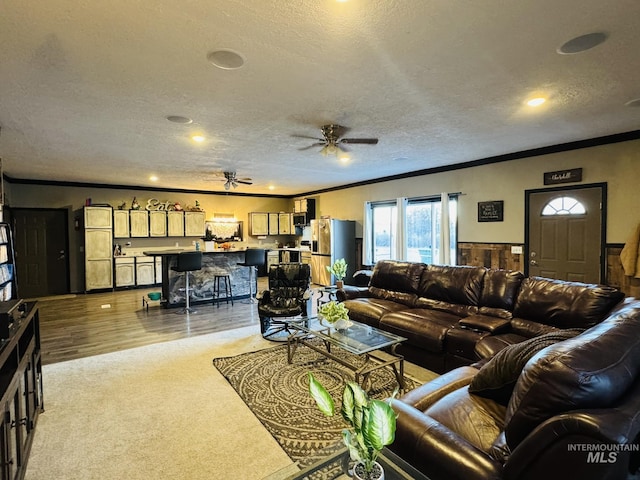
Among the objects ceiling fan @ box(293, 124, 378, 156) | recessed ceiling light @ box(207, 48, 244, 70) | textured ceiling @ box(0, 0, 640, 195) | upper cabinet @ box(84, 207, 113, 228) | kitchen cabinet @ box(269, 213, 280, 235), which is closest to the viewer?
textured ceiling @ box(0, 0, 640, 195)

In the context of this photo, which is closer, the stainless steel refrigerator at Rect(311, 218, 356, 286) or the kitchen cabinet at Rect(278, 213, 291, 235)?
the stainless steel refrigerator at Rect(311, 218, 356, 286)

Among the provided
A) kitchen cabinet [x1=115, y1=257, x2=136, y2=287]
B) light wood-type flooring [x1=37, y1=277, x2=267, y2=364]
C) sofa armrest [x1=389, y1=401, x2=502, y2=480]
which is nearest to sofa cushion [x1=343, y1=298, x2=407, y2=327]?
light wood-type flooring [x1=37, y1=277, x2=267, y2=364]

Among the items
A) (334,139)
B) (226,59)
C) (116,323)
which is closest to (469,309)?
(334,139)

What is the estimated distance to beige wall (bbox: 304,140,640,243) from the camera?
413 cm

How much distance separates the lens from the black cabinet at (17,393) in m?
1.54

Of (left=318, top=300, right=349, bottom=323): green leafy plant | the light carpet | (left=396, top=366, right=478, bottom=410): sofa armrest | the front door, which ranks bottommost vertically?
the light carpet

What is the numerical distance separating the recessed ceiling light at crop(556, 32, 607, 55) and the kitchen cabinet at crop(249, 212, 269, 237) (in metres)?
8.61

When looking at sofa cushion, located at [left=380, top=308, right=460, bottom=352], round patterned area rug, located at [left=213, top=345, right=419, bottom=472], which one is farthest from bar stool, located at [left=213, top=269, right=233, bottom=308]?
sofa cushion, located at [left=380, top=308, right=460, bottom=352]

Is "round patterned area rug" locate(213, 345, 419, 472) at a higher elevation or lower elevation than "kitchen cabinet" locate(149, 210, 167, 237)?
lower

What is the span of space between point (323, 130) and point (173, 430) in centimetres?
321

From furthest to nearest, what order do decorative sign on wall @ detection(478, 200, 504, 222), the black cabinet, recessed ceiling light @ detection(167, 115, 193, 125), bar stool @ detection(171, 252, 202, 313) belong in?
bar stool @ detection(171, 252, 202, 313), decorative sign on wall @ detection(478, 200, 504, 222), recessed ceiling light @ detection(167, 115, 193, 125), the black cabinet

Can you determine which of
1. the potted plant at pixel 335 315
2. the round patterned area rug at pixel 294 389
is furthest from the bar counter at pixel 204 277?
the potted plant at pixel 335 315

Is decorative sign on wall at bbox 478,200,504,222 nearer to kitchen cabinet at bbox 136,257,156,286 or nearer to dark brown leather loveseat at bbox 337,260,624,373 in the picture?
dark brown leather loveseat at bbox 337,260,624,373

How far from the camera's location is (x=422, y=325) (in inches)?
133
